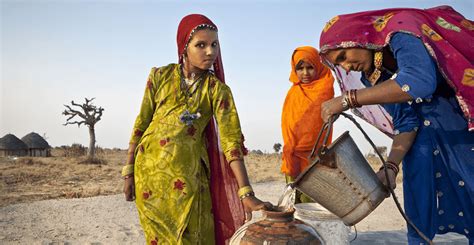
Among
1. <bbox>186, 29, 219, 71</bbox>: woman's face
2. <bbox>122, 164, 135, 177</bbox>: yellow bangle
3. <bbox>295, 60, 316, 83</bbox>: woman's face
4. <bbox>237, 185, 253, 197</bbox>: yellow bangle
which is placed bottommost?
<bbox>237, 185, 253, 197</bbox>: yellow bangle

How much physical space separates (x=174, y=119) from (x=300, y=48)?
276 cm

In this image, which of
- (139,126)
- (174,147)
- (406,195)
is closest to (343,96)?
(406,195)

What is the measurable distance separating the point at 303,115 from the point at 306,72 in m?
0.54

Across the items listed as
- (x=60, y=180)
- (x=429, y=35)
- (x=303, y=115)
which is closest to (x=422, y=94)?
(x=429, y=35)

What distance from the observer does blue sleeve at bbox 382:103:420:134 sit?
241cm

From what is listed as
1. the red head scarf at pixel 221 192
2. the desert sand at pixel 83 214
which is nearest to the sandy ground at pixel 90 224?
the desert sand at pixel 83 214

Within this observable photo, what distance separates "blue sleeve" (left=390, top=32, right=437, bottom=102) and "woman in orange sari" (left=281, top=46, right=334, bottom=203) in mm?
2905

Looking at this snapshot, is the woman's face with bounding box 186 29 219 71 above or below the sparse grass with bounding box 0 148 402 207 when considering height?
above

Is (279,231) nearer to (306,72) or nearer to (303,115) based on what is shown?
(303,115)

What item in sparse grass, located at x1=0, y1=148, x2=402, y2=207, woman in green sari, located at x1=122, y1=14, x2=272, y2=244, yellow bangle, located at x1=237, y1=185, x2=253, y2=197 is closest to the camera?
yellow bangle, located at x1=237, y1=185, x2=253, y2=197

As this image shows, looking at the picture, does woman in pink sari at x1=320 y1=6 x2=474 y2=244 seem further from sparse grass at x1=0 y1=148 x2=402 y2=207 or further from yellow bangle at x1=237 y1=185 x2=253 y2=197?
sparse grass at x1=0 y1=148 x2=402 y2=207

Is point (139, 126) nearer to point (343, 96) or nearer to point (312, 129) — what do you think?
point (343, 96)

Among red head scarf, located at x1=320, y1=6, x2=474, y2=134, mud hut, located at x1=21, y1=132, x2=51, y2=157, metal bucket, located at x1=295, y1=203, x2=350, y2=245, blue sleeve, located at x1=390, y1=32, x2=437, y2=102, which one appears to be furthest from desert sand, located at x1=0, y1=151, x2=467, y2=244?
mud hut, located at x1=21, y1=132, x2=51, y2=157

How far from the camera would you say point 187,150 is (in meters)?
2.84
